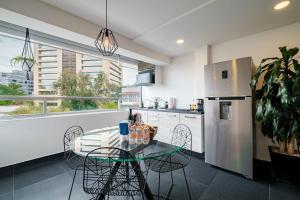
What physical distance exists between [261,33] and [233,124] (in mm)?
1806

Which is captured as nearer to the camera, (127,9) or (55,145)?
(127,9)

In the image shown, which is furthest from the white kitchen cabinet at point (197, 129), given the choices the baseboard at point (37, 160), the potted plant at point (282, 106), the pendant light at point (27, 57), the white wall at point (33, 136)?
the pendant light at point (27, 57)

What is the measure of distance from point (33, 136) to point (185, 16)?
10.7 ft

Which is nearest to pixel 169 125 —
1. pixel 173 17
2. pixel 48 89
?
pixel 173 17

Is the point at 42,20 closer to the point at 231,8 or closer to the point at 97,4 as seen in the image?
the point at 97,4

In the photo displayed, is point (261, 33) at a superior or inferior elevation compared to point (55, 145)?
superior

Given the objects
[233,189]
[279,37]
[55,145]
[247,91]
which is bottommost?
[233,189]

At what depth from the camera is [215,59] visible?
335 cm

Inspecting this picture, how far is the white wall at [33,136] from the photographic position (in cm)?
238

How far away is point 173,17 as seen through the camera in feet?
7.62

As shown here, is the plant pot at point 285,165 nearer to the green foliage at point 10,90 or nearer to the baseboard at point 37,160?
the baseboard at point 37,160

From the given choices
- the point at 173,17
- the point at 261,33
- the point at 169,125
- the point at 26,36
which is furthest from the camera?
the point at 169,125

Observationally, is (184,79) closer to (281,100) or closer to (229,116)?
(229,116)

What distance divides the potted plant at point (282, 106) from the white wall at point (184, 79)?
4.55 ft
